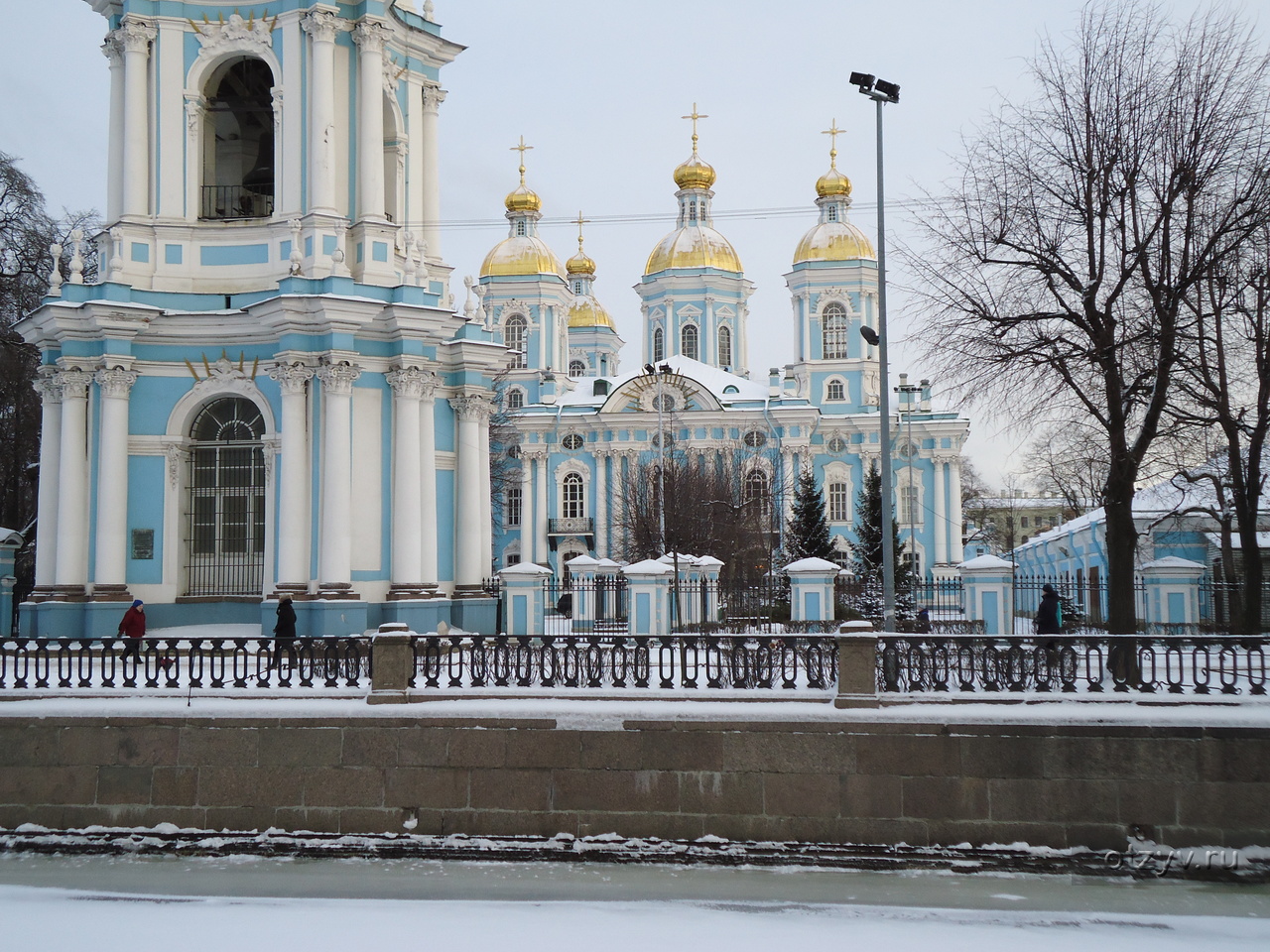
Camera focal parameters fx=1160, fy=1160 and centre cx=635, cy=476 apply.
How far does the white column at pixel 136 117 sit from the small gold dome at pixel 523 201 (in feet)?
134

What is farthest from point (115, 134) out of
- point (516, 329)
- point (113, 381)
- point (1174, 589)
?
point (516, 329)

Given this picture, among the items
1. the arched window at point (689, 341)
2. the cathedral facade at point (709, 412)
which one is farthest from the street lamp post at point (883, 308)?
the arched window at point (689, 341)

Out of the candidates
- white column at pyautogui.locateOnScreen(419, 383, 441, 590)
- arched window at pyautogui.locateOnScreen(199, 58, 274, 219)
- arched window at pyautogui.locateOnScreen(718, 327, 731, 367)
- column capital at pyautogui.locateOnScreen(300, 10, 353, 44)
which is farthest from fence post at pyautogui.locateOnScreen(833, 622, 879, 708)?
arched window at pyautogui.locateOnScreen(718, 327, 731, 367)

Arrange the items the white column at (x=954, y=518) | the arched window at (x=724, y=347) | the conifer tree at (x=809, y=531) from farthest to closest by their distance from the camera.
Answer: the arched window at (x=724, y=347)
the white column at (x=954, y=518)
the conifer tree at (x=809, y=531)

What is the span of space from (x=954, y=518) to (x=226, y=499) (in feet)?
127

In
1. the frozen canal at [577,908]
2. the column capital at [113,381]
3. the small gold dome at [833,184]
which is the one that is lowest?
the frozen canal at [577,908]

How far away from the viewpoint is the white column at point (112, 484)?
1686 cm

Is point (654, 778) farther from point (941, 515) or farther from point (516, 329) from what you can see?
point (516, 329)

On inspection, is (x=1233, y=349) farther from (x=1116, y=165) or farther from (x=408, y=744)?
(x=408, y=744)

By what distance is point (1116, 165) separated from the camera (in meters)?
14.0

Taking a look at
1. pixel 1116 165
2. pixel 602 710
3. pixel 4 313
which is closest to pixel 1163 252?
pixel 1116 165

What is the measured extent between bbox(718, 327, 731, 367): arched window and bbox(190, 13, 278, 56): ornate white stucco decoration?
1633 inches

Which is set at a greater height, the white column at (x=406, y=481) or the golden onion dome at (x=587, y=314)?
the golden onion dome at (x=587, y=314)

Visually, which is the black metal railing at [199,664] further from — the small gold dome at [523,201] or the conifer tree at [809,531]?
the small gold dome at [523,201]
